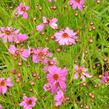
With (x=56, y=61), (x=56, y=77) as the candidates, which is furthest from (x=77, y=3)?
(x=56, y=77)

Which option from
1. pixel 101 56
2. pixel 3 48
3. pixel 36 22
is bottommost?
pixel 101 56

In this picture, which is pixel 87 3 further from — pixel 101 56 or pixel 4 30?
pixel 4 30

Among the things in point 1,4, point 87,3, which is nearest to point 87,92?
point 87,3

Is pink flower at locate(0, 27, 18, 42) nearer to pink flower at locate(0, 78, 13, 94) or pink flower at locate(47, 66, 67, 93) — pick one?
pink flower at locate(0, 78, 13, 94)

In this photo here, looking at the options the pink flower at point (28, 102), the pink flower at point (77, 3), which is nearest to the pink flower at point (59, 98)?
the pink flower at point (28, 102)

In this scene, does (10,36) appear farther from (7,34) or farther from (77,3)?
(77,3)

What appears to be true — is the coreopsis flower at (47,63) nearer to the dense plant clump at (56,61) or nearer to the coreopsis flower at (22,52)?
the dense plant clump at (56,61)

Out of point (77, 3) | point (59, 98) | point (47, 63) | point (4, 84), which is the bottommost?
point (59, 98)

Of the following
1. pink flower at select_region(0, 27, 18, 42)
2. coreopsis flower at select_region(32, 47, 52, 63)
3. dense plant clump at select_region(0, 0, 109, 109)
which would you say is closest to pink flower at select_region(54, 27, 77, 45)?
dense plant clump at select_region(0, 0, 109, 109)
